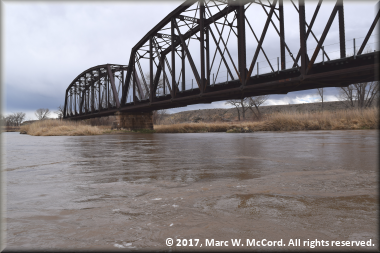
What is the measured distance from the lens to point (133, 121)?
2970cm

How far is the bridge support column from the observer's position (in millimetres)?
29469

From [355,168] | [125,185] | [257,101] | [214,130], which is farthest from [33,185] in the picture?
[257,101]

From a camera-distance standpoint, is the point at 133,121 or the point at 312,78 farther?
the point at 133,121

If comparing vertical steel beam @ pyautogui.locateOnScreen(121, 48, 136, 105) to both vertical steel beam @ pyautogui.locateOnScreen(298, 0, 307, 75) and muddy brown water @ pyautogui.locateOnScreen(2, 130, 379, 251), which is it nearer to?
vertical steel beam @ pyautogui.locateOnScreen(298, 0, 307, 75)

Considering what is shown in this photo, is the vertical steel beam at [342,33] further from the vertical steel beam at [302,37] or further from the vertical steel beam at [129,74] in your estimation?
the vertical steel beam at [129,74]

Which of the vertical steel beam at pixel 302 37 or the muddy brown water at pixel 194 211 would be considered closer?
the muddy brown water at pixel 194 211

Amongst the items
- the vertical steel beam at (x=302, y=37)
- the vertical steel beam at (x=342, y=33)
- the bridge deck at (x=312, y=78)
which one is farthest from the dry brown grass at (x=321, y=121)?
the vertical steel beam at (x=302, y=37)

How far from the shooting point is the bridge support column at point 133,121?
29469mm

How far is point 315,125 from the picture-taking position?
15680 millimetres

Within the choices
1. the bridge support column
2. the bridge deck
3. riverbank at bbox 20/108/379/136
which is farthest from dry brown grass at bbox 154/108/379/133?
the bridge support column

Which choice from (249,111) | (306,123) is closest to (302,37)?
(306,123)

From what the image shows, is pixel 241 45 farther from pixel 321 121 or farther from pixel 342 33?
pixel 321 121

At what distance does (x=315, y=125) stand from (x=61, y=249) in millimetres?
17122

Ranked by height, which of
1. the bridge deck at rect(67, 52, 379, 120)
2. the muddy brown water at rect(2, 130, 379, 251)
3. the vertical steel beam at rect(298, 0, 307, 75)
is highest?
the vertical steel beam at rect(298, 0, 307, 75)
